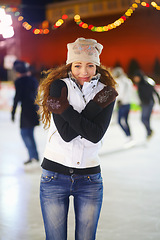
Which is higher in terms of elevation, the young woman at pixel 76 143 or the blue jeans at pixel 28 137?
the young woman at pixel 76 143

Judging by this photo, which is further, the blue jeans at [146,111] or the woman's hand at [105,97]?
the blue jeans at [146,111]

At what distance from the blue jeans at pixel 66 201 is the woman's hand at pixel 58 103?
27 cm

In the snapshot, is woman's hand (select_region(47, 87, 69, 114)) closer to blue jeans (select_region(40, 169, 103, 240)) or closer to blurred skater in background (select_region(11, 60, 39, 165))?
blue jeans (select_region(40, 169, 103, 240))

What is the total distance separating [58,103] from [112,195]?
2.28 metres

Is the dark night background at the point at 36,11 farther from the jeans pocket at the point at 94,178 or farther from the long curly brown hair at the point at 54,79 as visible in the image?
the jeans pocket at the point at 94,178

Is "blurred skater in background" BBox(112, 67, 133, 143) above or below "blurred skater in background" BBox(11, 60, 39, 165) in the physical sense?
below

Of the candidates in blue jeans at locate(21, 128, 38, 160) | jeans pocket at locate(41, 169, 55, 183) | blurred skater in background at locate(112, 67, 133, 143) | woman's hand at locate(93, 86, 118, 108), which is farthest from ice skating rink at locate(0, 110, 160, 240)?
woman's hand at locate(93, 86, 118, 108)

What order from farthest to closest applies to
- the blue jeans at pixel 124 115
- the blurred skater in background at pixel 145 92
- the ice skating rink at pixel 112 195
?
the blurred skater in background at pixel 145 92 → the blue jeans at pixel 124 115 → the ice skating rink at pixel 112 195

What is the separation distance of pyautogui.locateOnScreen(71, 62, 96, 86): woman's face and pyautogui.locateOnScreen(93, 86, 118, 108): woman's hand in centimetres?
10

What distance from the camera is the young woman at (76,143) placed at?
4.93ft

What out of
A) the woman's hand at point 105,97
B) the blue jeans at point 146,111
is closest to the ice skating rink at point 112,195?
the blue jeans at point 146,111

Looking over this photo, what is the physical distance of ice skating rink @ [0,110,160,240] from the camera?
2.69 meters

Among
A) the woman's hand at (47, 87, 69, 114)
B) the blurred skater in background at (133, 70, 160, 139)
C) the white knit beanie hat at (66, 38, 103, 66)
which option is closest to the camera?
the woman's hand at (47, 87, 69, 114)

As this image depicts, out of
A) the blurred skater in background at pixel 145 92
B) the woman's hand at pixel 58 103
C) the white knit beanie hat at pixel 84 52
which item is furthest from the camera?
the blurred skater in background at pixel 145 92
